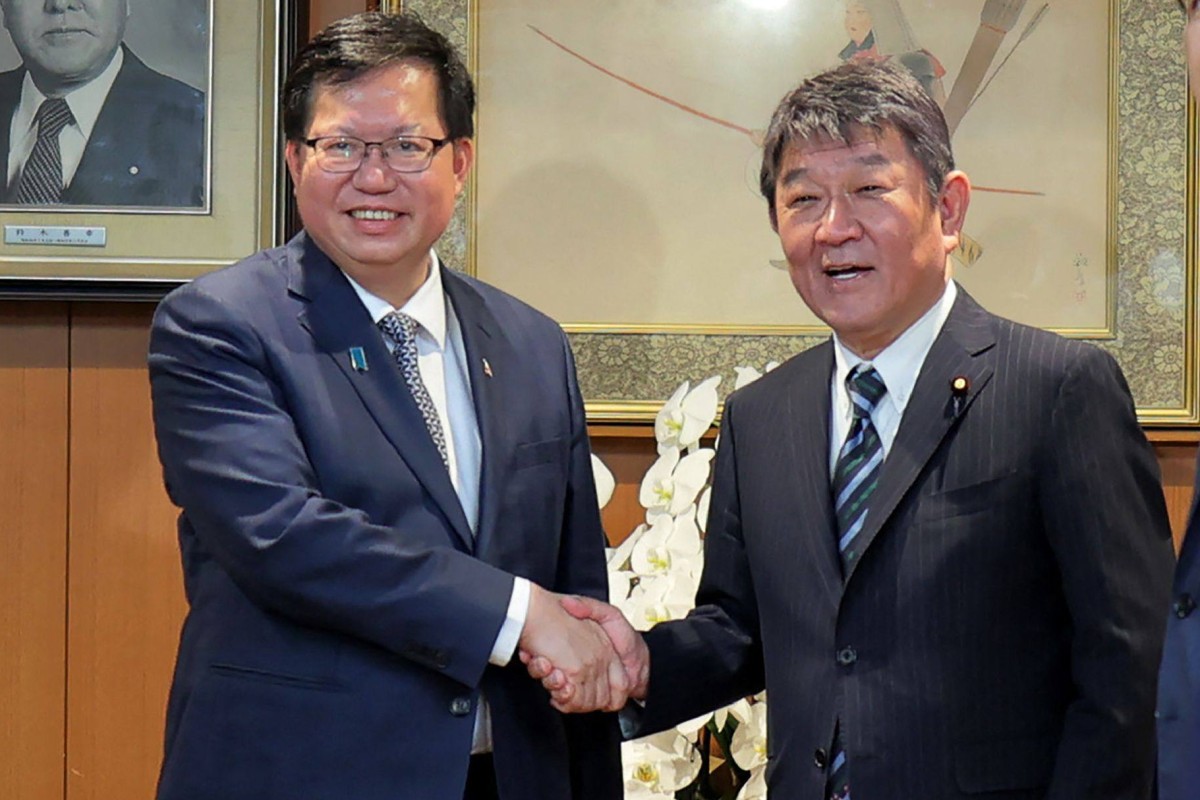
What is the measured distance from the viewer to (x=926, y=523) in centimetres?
167

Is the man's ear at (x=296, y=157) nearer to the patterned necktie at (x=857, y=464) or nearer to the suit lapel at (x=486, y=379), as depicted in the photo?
the suit lapel at (x=486, y=379)

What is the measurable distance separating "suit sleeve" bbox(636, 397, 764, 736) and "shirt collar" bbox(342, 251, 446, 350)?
419 mm

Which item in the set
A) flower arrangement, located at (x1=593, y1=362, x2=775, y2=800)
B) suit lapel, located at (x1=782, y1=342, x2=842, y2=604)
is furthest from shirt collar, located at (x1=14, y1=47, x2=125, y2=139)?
suit lapel, located at (x1=782, y1=342, x2=842, y2=604)

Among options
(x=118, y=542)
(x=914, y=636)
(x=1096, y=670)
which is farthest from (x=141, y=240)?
(x=1096, y=670)

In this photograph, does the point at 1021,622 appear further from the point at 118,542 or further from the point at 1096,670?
the point at 118,542

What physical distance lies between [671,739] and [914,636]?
520mm

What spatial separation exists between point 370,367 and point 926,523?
2.19ft

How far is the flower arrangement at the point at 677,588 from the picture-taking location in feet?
6.68

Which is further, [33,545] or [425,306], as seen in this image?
[33,545]

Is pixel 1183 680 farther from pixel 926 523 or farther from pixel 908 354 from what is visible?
pixel 908 354

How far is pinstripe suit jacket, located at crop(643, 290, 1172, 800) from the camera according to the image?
1.58m

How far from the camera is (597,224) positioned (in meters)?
2.43

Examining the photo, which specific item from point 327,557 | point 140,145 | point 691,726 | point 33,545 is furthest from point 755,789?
point 140,145

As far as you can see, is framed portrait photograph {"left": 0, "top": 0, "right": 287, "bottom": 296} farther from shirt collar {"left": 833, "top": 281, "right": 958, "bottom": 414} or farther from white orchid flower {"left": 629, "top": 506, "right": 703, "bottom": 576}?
shirt collar {"left": 833, "top": 281, "right": 958, "bottom": 414}
